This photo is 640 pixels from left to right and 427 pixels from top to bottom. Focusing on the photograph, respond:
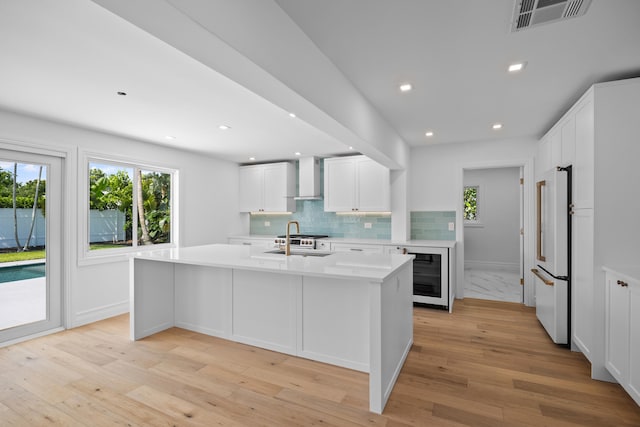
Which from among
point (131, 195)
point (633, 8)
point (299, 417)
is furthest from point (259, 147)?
point (633, 8)

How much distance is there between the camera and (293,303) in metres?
2.83

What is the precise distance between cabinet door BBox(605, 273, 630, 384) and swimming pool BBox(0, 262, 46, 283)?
17.4 feet

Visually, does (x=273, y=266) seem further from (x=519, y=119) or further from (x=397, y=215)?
(x=519, y=119)

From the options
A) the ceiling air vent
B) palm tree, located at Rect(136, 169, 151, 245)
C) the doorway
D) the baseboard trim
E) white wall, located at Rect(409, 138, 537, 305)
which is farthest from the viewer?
the doorway

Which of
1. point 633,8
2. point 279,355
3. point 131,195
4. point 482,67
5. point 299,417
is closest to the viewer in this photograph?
point 633,8

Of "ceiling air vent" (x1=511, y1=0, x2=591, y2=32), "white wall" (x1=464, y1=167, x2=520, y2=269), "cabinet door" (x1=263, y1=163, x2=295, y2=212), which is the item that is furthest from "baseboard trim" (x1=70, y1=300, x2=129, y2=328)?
"white wall" (x1=464, y1=167, x2=520, y2=269)

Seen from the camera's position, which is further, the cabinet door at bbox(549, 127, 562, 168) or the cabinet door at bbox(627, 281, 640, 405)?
the cabinet door at bbox(549, 127, 562, 168)

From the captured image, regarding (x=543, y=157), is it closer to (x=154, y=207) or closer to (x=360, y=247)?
(x=360, y=247)

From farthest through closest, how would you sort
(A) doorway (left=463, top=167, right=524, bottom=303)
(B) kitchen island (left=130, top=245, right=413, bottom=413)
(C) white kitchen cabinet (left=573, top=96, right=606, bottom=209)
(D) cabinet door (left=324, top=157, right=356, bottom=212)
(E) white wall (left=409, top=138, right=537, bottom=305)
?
(A) doorway (left=463, top=167, right=524, bottom=303) → (D) cabinet door (left=324, top=157, right=356, bottom=212) → (E) white wall (left=409, top=138, right=537, bottom=305) → (C) white kitchen cabinet (left=573, top=96, right=606, bottom=209) → (B) kitchen island (left=130, top=245, right=413, bottom=413)

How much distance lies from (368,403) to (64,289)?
360 centimetres

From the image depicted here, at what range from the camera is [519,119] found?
3.64m

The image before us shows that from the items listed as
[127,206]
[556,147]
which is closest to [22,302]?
[127,206]

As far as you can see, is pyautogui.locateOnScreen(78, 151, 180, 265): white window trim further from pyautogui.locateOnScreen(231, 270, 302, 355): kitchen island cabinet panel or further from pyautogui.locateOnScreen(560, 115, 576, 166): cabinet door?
pyautogui.locateOnScreen(560, 115, 576, 166): cabinet door

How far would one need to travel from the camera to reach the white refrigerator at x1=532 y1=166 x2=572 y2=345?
9.59ft
